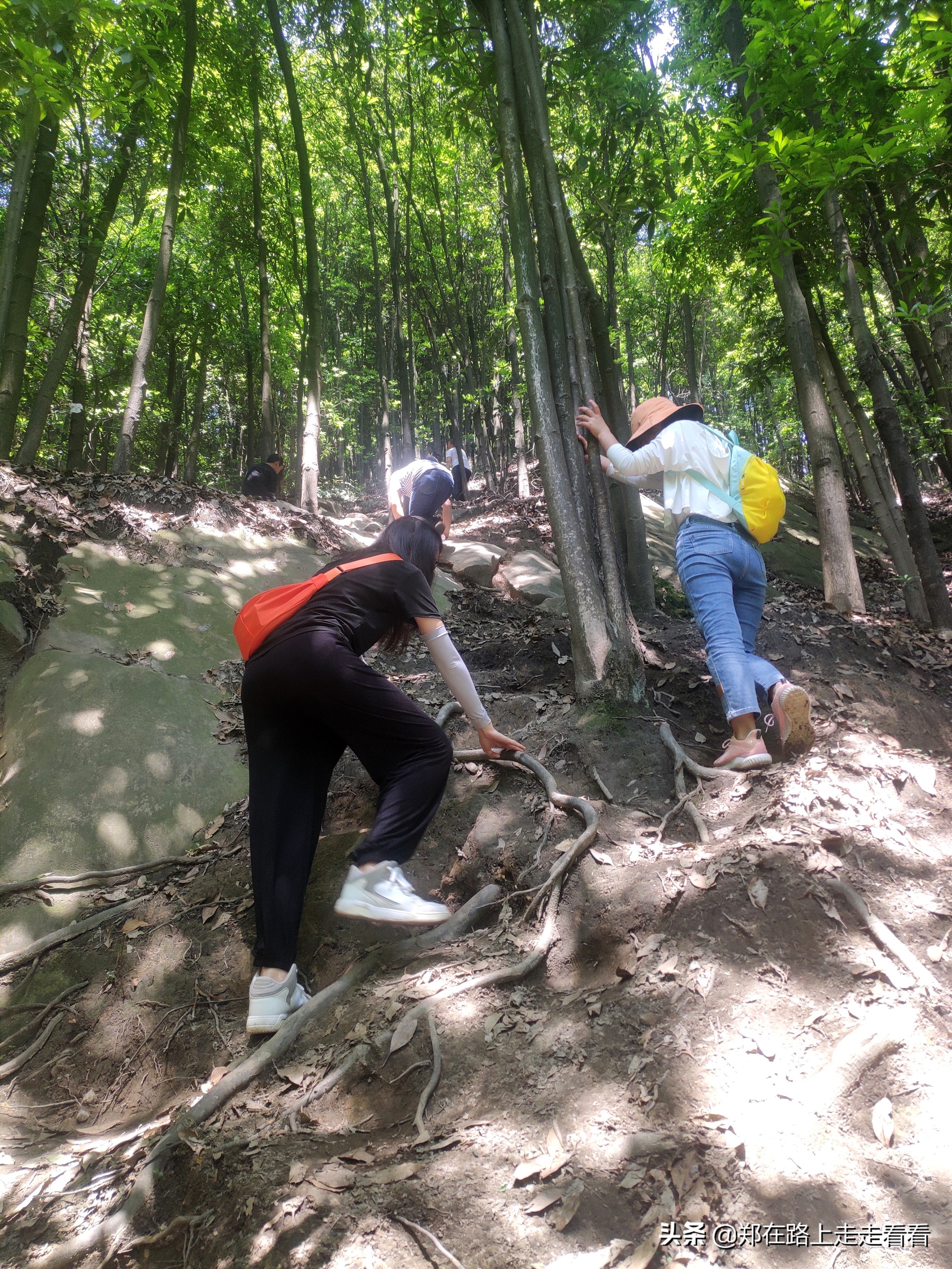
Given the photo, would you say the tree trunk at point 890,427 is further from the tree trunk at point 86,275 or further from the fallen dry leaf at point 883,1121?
the tree trunk at point 86,275

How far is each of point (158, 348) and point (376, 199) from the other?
8263 mm

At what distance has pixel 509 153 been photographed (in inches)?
170

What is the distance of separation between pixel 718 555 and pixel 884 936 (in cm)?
197

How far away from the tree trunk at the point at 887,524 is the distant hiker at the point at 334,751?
21.0 ft

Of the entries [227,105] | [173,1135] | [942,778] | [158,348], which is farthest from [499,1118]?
[158,348]

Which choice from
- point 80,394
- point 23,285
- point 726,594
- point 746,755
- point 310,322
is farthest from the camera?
point 80,394

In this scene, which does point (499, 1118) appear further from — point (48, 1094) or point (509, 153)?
point (509, 153)

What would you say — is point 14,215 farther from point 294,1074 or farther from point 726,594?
point 294,1074

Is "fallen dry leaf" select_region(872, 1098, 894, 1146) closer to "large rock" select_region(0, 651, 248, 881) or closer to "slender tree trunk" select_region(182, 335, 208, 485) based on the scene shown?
"large rock" select_region(0, 651, 248, 881)

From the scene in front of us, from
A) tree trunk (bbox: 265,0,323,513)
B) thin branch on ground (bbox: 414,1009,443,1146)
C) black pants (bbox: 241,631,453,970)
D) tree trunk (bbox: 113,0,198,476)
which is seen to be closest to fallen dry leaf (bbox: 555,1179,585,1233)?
thin branch on ground (bbox: 414,1009,443,1146)

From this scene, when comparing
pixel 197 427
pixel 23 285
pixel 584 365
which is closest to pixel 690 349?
pixel 197 427

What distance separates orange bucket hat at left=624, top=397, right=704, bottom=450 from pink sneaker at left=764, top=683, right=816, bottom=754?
160 cm

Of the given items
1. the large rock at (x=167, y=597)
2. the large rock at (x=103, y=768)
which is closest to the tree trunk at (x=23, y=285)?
the large rock at (x=167, y=597)

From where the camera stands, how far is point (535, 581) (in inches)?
354
